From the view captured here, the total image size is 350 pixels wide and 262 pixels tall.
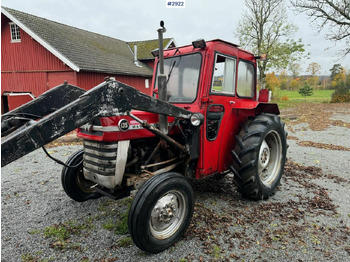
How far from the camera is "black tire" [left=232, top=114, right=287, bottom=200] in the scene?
341 centimetres

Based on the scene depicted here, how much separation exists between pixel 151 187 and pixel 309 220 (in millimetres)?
2174

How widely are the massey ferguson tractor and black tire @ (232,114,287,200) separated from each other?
0.01 m

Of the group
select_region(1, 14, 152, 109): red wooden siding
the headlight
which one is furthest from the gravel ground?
select_region(1, 14, 152, 109): red wooden siding

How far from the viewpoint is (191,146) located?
314cm

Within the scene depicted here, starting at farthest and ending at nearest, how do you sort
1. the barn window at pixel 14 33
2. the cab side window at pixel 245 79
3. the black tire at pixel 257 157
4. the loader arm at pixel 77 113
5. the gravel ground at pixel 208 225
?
the barn window at pixel 14 33
the cab side window at pixel 245 79
the black tire at pixel 257 157
the gravel ground at pixel 208 225
the loader arm at pixel 77 113

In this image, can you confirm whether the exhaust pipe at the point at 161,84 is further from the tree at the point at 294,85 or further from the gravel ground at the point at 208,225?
the tree at the point at 294,85

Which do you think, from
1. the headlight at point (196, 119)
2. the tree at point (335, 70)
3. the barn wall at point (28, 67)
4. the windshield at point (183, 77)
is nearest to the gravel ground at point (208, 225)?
the headlight at point (196, 119)

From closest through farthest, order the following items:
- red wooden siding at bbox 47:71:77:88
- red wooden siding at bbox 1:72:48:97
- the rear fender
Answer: the rear fender
red wooden siding at bbox 47:71:77:88
red wooden siding at bbox 1:72:48:97

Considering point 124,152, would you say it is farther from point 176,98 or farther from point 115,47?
point 115,47

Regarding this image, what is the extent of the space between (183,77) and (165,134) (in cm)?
98

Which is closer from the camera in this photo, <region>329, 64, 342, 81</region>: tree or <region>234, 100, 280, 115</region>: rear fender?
<region>234, 100, 280, 115</region>: rear fender

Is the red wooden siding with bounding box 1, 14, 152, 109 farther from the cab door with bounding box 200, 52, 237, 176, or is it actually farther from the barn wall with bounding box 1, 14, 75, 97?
the cab door with bounding box 200, 52, 237, 176

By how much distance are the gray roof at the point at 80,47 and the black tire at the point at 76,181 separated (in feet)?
33.6

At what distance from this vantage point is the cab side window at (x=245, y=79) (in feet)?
12.3
